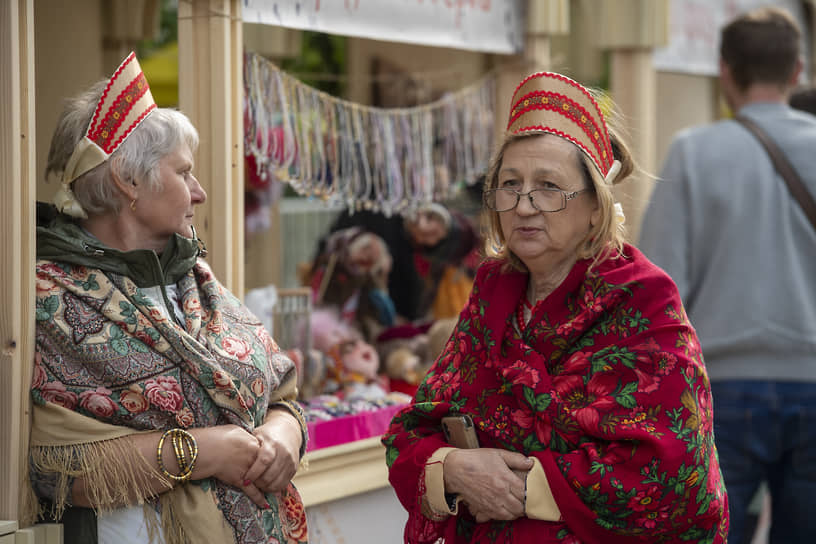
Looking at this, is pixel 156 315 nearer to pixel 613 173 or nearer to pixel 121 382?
pixel 121 382

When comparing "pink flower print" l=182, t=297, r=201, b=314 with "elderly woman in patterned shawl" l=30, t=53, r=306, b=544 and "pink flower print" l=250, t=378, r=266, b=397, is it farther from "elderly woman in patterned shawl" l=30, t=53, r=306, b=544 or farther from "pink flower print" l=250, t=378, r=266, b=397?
"pink flower print" l=250, t=378, r=266, b=397

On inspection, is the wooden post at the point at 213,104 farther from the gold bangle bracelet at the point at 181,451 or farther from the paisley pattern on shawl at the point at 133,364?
the gold bangle bracelet at the point at 181,451

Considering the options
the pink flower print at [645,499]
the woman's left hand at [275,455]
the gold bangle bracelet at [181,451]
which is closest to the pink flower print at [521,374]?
the pink flower print at [645,499]

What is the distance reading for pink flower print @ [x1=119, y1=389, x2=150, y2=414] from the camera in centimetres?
211

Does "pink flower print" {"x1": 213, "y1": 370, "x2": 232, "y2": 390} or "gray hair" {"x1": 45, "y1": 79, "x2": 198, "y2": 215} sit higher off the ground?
"gray hair" {"x1": 45, "y1": 79, "x2": 198, "y2": 215}

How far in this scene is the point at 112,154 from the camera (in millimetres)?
2176

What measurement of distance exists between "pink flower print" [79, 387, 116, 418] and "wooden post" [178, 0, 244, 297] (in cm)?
78

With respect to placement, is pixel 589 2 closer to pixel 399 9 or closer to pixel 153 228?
pixel 399 9

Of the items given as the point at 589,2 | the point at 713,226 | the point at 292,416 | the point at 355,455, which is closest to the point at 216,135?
the point at 292,416

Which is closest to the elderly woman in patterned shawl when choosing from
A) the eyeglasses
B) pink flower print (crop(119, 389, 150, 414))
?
pink flower print (crop(119, 389, 150, 414))

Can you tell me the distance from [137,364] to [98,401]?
0.36 feet

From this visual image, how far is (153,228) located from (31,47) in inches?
18.3

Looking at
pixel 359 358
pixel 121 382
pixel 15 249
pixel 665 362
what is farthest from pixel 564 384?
pixel 359 358

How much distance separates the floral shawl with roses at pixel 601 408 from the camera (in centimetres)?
A: 193
